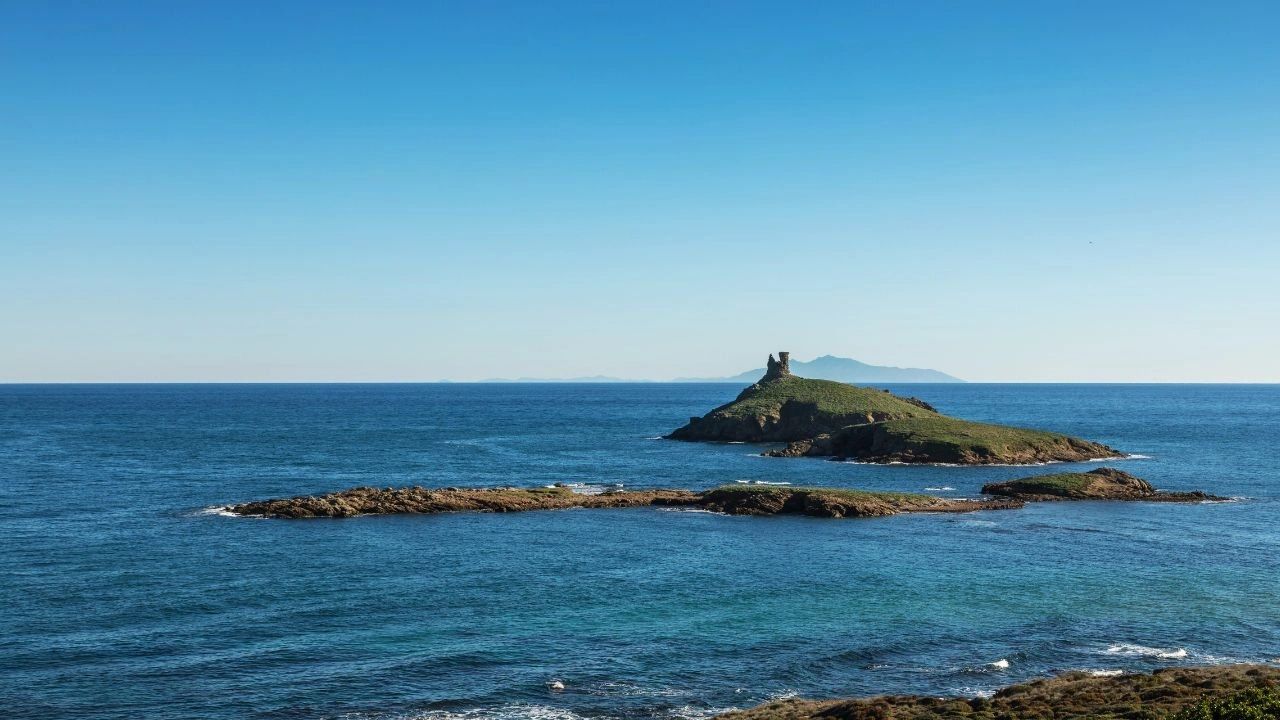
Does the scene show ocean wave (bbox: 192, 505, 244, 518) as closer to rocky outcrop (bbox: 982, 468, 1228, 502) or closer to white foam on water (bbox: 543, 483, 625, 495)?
white foam on water (bbox: 543, 483, 625, 495)

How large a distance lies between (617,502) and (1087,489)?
49.6 meters

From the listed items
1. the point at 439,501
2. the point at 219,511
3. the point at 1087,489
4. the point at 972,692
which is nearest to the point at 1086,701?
the point at 972,692

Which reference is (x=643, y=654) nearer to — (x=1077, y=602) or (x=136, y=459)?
(x=1077, y=602)

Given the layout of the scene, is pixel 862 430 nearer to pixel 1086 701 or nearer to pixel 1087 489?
pixel 1087 489

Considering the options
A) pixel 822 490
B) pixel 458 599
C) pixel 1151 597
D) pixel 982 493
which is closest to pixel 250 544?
pixel 458 599

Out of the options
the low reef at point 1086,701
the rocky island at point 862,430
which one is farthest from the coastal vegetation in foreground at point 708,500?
the low reef at point 1086,701

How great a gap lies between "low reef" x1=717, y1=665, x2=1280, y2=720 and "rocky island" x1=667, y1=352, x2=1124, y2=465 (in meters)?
94.7

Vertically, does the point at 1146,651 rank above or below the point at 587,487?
below

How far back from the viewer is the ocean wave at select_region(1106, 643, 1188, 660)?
4588 centimetres

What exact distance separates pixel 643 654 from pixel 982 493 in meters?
66.0

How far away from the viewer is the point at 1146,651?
4659cm

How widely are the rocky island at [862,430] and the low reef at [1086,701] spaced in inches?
3729

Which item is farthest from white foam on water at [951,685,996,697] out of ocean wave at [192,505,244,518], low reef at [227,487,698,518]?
ocean wave at [192,505,244,518]

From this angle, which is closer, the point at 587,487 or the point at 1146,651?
the point at 1146,651
